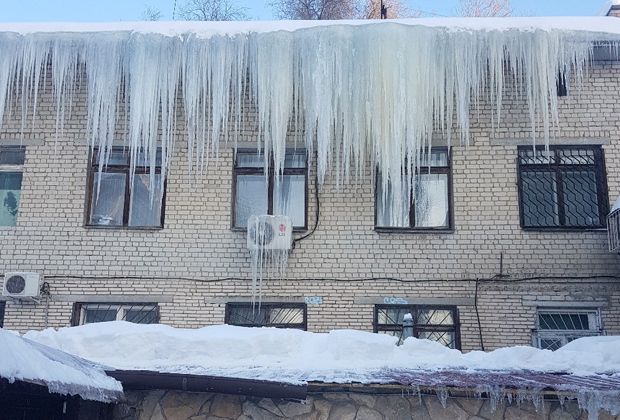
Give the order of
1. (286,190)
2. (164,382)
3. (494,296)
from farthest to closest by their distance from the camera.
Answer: (286,190) < (494,296) < (164,382)

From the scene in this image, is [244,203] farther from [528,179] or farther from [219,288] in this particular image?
[528,179]

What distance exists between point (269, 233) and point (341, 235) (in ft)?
3.19

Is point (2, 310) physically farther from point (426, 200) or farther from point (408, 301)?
point (426, 200)

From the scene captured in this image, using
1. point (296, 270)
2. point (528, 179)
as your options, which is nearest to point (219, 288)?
point (296, 270)

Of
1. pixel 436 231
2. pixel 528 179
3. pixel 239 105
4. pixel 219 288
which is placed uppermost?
pixel 239 105

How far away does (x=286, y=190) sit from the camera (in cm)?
1053

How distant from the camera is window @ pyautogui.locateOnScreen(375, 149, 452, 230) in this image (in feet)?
33.9

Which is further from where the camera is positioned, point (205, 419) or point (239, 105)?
point (239, 105)

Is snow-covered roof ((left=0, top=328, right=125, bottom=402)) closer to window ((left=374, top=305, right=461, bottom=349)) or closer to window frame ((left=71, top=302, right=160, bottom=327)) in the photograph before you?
window frame ((left=71, top=302, right=160, bottom=327))

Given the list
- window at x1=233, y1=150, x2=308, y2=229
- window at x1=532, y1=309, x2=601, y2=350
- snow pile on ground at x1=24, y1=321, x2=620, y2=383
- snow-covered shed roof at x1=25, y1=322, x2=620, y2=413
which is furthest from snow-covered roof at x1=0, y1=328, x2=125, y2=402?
window at x1=532, y1=309, x2=601, y2=350

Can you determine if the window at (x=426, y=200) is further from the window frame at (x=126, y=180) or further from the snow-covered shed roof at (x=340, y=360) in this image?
the window frame at (x=126, y=180)

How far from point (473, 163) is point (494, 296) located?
1.77 metres

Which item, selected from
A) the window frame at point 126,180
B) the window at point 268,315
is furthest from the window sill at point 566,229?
the window frame at point 126,180

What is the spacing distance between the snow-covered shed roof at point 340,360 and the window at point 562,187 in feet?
7.35
